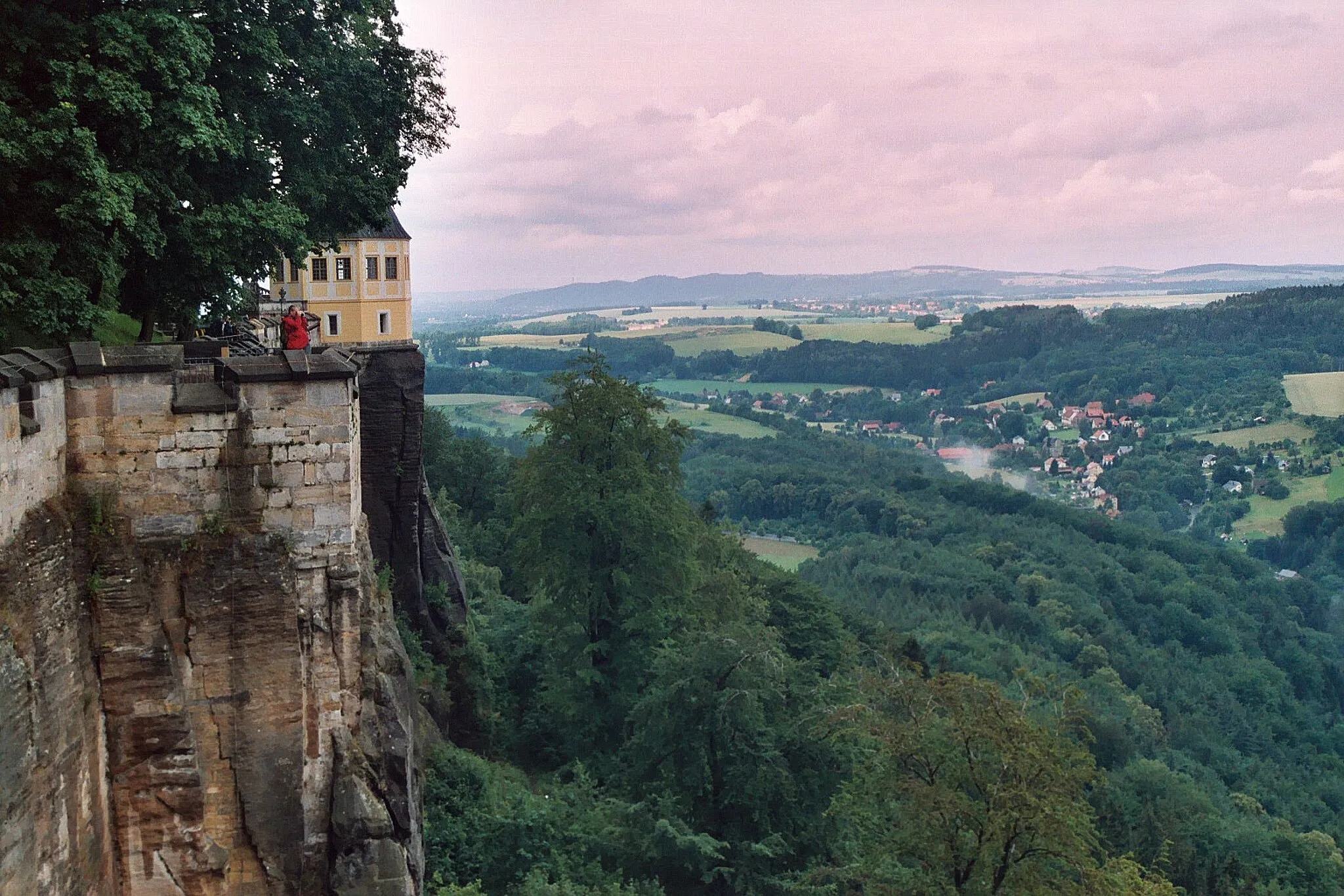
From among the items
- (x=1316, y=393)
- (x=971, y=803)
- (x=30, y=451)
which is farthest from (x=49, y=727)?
(x=1316, y=393)

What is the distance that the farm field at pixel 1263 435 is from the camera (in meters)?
145

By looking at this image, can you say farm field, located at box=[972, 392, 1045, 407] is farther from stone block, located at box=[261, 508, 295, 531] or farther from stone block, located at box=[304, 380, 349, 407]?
stone block, located at box=[261, 508, 295, 531]

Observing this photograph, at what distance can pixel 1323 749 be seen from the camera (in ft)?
246

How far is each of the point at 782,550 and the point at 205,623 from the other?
97413 millimetres

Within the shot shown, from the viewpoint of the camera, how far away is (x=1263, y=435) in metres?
148

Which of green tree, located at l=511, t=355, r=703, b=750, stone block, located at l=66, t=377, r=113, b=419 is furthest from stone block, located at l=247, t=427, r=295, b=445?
green tree, located at l=511, t=355, r=703, b=750

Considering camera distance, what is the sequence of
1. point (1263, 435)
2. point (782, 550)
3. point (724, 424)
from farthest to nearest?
1. point (724, 424)
2. point (1263, 435)
3. point (782, 550)

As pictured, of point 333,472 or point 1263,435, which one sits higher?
point 333,472

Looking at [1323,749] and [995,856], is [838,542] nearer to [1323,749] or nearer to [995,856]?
[1323,749]

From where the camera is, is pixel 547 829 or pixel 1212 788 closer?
pixel 547 829

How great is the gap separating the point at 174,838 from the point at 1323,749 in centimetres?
7989

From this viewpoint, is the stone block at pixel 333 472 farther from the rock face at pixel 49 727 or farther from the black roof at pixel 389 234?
the black roof at pixel 389 234

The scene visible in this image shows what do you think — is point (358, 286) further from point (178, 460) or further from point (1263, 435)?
point (1263, 435)

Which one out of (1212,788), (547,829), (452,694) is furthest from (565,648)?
(1212,788)
